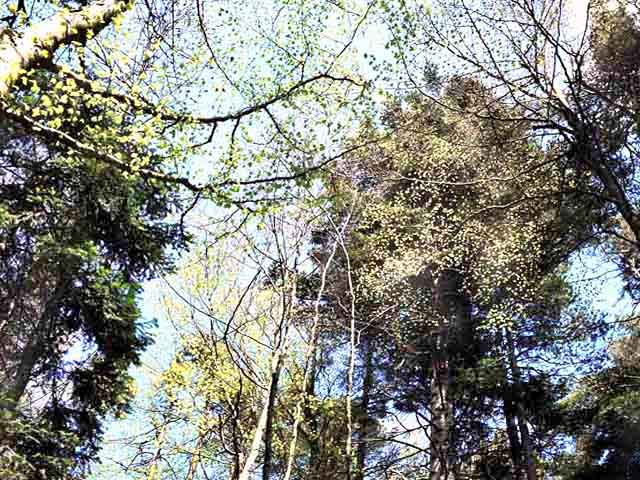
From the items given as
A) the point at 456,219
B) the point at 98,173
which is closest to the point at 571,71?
the point at 456,219

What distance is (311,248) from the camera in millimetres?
6277

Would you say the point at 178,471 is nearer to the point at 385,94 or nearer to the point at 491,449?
the point at 491,449

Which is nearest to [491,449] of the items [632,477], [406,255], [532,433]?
[532,433]

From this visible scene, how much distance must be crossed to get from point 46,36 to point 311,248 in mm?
3853

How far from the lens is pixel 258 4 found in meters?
4.84

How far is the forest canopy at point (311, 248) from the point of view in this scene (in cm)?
370

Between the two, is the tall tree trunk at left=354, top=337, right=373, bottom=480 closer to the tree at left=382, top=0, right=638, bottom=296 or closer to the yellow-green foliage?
the yellow-green foliage

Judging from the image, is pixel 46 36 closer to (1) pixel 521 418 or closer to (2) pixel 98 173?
(2) pixel 98 173

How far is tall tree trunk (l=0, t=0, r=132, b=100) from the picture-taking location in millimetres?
2727

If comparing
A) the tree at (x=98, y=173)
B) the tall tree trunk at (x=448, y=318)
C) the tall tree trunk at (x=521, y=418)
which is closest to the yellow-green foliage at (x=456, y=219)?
the tall tree trunk at (x=448, y=318)

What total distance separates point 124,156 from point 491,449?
9.71 metres

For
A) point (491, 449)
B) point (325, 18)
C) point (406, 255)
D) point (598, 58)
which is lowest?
point (491, 449)

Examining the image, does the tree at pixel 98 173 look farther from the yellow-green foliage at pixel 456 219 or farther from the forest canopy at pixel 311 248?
the yellow-green foliage at pixel 456 219

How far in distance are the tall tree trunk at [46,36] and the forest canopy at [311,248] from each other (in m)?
0.02
